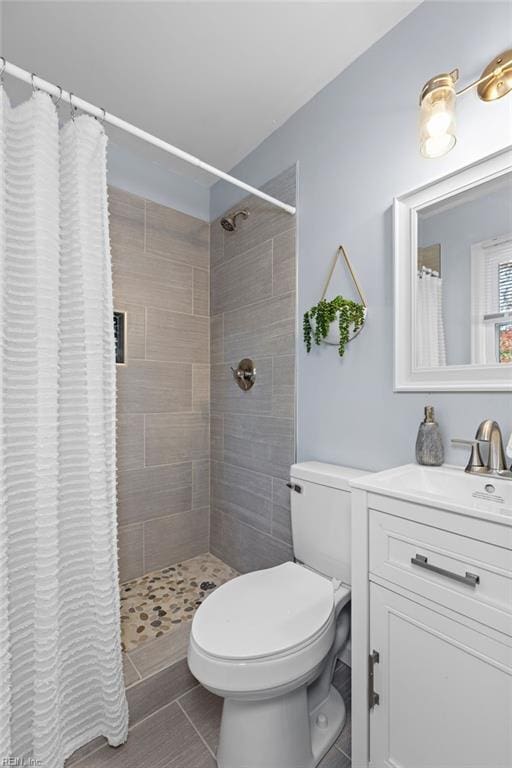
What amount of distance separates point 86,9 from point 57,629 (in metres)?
2.02

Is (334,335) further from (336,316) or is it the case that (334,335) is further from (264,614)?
(264,614)

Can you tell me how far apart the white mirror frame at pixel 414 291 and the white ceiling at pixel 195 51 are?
671 millimetres

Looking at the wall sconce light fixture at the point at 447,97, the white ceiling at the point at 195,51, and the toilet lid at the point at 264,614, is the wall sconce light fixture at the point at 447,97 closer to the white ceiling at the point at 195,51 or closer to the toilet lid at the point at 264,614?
the white ceiling at the point at 195,51

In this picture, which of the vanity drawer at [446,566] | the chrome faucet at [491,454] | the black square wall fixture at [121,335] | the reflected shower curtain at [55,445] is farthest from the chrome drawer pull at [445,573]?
the black square wall fixture at [121,335]

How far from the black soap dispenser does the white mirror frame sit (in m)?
0.11

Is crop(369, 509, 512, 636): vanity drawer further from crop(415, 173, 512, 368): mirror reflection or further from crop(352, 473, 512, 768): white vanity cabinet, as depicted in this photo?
crop(415, 173, 512, 368): mirror reflection

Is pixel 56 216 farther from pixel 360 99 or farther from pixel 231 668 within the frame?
pixel 231 668

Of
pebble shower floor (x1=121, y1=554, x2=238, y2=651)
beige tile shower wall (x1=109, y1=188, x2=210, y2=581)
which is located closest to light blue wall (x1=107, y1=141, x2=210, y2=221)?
beige tile shower wall (x1=109, y1=188, x2=210, y2=581)

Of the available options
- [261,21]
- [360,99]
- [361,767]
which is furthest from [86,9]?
[361,767]

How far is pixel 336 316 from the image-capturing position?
1517 mm

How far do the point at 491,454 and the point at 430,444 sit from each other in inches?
6.8

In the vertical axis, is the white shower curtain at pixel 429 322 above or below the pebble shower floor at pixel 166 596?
above

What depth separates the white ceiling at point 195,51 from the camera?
4.32 ft

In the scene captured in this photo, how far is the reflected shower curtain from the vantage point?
1038mm
